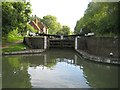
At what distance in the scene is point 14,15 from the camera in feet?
92.5

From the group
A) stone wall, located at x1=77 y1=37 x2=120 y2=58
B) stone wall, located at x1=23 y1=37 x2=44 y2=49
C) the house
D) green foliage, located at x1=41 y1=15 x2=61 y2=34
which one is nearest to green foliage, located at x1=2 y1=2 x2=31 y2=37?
stone wall, located at x1=23 y1=37 x2=44 y2=49

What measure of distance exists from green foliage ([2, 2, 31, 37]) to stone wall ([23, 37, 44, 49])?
1.70 m

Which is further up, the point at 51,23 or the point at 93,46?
the point at 51,23

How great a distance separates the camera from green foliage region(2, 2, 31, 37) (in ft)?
90.7

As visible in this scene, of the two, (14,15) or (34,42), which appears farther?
(34,42)

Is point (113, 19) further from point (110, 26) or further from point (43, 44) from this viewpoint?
point (43, 44)

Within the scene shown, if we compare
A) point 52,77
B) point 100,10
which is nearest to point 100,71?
point 52,77

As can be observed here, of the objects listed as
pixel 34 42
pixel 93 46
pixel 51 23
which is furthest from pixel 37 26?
pixel 93 46

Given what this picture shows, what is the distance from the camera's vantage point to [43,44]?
112 ft

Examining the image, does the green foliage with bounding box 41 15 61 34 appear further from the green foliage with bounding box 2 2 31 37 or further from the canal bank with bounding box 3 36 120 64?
the green foliage with bounding box 2 2 31 37

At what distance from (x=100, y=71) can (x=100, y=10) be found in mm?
11501

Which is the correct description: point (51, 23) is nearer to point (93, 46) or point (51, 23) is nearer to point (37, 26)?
point (37, 26)

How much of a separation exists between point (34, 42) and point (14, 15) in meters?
6.75

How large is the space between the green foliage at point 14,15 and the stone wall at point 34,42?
1.70 metres
